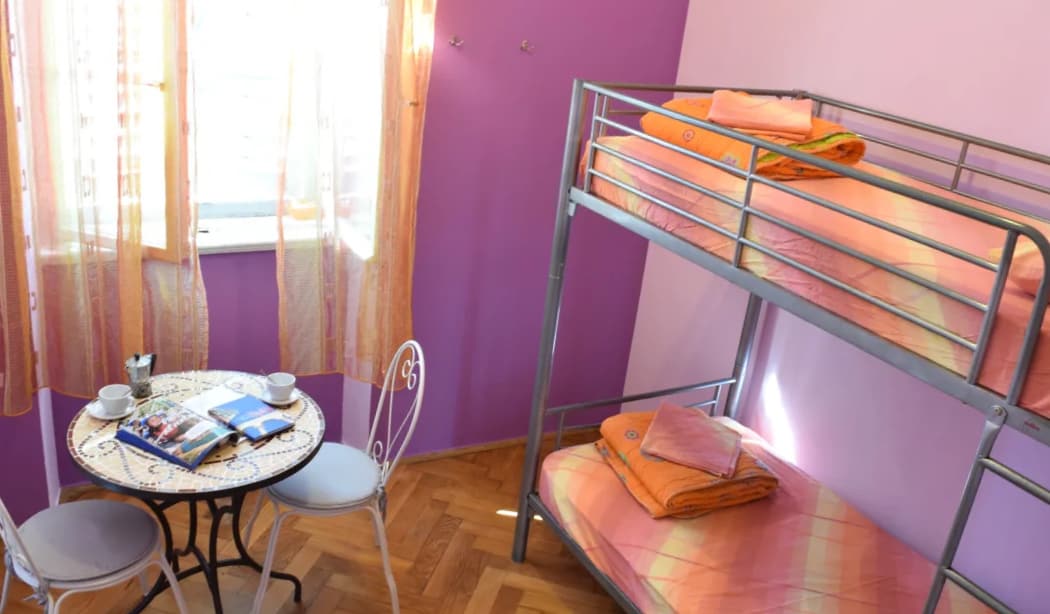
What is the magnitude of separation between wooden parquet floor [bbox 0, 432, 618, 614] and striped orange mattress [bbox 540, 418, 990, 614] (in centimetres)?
31

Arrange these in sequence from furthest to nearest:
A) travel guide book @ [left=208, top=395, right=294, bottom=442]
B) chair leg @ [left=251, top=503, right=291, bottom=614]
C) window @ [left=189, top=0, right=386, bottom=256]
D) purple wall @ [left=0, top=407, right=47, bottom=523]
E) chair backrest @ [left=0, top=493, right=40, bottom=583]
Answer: purple wall @ [left=0, top=407, right=47, bottom=523] → window @ [left=189, top=0, right=386, bottom=256] → chair leg @ [left=251, top=503, right=291, bottom=614] → travel guide book @ [left=208, top=395, right=294, bottom=442] → chair backrest @ [left=0, top=493, right=40, bottom=583]

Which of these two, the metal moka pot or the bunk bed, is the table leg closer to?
the metal moka pot

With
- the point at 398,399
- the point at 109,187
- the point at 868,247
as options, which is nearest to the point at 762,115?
the point at 868,247

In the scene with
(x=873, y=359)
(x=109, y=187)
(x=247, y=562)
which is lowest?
(x=247, y=562)

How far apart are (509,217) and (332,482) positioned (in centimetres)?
132

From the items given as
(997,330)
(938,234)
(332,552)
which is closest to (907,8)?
(938,234)

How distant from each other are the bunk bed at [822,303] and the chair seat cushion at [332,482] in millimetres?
602

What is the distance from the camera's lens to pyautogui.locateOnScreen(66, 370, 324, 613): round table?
80.3 inches

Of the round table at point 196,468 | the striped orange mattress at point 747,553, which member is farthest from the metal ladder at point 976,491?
the round table at point 196,468

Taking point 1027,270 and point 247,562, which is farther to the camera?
point 247,562

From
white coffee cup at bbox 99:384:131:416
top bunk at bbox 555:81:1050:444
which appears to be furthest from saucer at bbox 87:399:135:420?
top bunk at bbox 555:81:1050:444

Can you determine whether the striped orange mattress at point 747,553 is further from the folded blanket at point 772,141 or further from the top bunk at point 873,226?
the folded blanket at point 772,141

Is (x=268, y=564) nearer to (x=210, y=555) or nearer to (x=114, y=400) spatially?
(x=210, y=555)

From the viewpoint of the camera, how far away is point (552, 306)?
2746mm
